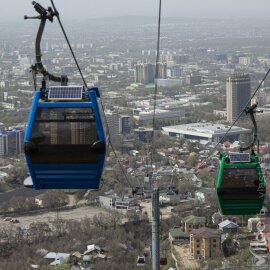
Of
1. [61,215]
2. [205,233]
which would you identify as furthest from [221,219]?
[61,215]

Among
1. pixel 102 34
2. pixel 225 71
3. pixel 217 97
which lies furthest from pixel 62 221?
pixel 102 34

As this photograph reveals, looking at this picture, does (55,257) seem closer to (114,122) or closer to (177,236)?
(177,236)

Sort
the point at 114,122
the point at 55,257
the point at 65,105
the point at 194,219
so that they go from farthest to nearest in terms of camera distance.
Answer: the point at 114,122 < the point at 194,219 < the point at 55,257 < the point at 65,105

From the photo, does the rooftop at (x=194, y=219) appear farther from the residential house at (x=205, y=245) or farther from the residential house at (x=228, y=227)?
the residential house at (x=205, y=245)

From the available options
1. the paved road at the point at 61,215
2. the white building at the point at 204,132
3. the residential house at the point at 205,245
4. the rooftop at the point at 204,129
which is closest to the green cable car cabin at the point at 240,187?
the residential house at the point at 205,245

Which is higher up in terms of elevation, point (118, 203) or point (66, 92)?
point (66, 92)

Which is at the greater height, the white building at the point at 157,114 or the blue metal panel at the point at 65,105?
the blue metal panel at the point at 65,105
